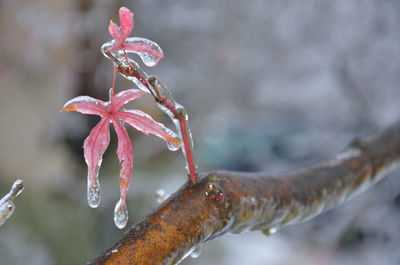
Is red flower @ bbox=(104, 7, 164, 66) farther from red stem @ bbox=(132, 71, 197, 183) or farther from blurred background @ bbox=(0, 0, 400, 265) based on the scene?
blurred background @ bbox=(0, 0, 400, 265)

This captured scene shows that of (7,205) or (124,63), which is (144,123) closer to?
(124,63)

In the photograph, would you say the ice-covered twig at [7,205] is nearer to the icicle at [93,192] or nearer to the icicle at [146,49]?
the icicle at [93,192]

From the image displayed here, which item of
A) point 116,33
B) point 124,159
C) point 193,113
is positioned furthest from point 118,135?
point 193,113

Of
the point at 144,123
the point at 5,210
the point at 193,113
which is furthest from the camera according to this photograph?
the point at 193,113

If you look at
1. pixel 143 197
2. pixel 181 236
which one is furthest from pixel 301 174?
pixel 143 197

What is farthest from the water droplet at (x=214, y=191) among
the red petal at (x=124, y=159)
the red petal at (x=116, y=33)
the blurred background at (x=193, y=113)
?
the blurred background at (x=193, y=113)

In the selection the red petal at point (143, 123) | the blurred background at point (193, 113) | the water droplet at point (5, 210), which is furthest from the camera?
the blurred background at point (193, 113)
